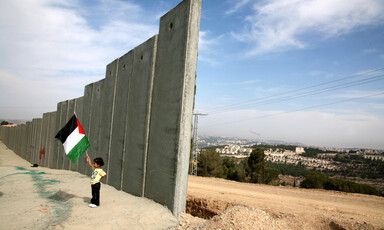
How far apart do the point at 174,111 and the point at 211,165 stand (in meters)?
→ 26.8

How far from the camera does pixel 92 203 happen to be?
3.99 m

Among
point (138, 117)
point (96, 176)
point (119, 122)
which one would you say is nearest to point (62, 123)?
point (119, 122)

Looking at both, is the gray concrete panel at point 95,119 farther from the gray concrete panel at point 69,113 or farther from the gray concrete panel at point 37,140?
the gray concrete panel at point 37,140

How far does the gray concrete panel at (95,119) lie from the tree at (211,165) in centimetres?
2364

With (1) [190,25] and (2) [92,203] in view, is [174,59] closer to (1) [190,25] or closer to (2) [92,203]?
(1) [190,25]

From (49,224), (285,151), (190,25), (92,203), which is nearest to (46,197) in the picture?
(92,203)

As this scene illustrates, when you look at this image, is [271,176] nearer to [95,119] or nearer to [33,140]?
[33,140]

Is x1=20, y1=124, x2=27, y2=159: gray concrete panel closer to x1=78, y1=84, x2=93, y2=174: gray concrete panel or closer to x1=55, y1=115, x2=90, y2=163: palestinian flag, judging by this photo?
x1=78, y1=84, x2=93, y2=174: gray concrete panel

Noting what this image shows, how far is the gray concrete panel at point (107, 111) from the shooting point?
19.9 feet

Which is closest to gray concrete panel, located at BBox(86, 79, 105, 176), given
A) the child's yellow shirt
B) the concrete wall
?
the concrete wall

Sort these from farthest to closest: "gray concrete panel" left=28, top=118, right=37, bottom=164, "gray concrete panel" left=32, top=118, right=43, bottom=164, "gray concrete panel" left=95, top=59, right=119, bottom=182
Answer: "gray concrete panel" left=28, top=118, right=37, bottom=164
"gray concrete panel" left=32, top=118, right=43, bottom=164
"gray concrete panel" left=95, top=59, right=119, bottom=182

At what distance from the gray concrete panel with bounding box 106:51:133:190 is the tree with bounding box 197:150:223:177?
24.7m

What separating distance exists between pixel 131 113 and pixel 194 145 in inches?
1002

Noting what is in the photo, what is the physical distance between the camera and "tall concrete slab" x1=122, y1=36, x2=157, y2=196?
178 inches
